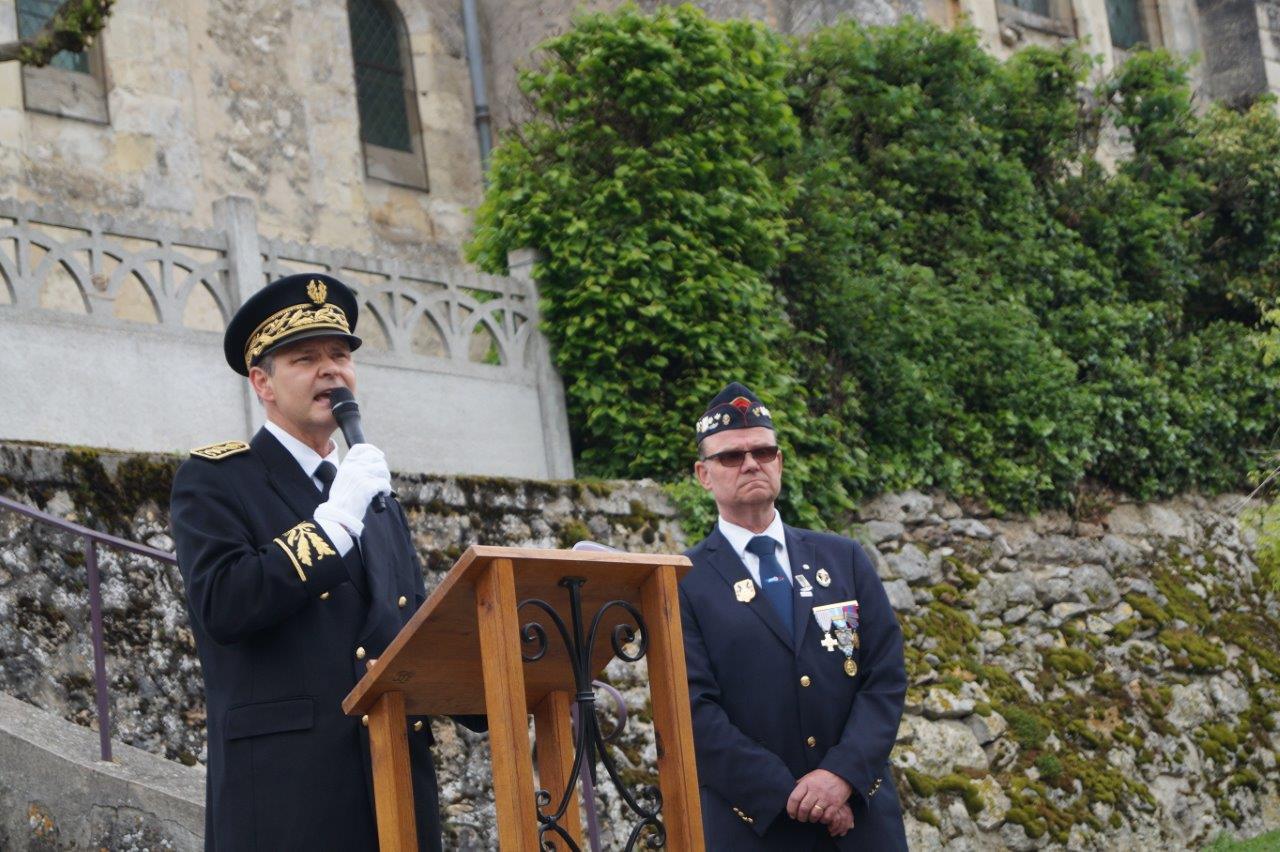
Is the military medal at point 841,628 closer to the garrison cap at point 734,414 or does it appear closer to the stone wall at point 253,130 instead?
the garrison cap at point 734,414

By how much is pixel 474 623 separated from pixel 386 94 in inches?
520

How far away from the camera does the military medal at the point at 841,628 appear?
17.9 ft

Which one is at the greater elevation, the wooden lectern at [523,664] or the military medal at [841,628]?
the military medal at [841,628]

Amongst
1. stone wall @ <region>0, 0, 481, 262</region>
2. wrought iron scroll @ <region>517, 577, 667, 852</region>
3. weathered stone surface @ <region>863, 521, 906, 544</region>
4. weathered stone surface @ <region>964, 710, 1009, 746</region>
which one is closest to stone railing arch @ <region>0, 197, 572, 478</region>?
weathered stone surface @ <region>863, 521, 906, 544</region>

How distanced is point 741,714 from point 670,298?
16.1 ft

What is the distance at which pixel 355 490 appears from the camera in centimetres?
395

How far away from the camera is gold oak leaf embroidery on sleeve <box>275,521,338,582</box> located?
387 centimetres

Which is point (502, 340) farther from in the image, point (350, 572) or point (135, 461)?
point (350, 572)

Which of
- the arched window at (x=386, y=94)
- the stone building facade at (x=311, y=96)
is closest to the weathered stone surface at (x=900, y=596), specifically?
the stone building facade at (x=311, y=96)

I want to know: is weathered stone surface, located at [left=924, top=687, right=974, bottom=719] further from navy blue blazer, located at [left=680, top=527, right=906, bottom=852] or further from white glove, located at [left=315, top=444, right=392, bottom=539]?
white glove, located at [left=315, top=444, right=392, bottom=539]

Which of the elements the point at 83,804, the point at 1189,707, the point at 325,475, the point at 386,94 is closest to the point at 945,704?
the point at 1189,707

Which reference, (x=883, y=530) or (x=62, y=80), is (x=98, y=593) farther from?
(x=62, y=80)

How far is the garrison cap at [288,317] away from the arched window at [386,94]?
11.7 meters

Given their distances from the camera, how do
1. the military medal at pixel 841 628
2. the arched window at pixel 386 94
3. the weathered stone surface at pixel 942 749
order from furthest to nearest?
the arched window at pixel 386 94 < the weathered stone surface at pixel 942 749 < the military medal at pixel 841 628
